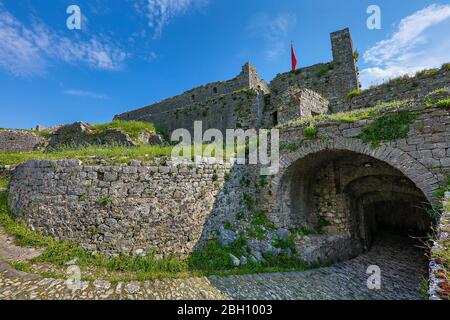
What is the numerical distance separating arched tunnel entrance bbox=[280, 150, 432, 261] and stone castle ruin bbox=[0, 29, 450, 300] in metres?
0.04

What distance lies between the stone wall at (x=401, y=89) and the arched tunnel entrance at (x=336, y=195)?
3.80 metres

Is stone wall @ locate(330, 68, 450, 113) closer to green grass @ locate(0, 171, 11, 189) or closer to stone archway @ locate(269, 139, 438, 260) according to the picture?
stone archway @ locate(269, 139, 438, 260)

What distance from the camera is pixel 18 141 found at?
18.7 m

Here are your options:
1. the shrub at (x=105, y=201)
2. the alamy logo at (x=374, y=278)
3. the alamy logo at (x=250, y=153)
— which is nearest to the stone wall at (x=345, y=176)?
the alamy logo at (x=250, y=153)

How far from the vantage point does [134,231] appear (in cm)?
691

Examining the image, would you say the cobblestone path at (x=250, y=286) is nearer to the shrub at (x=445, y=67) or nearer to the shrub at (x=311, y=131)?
the shrub at (x=311, y=131)

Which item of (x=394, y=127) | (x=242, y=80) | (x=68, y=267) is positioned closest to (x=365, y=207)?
(x=394, y=127)

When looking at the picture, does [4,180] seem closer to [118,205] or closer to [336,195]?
[118,205]

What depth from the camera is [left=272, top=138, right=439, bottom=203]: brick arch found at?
671cm

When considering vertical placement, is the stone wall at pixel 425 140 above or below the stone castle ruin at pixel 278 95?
below

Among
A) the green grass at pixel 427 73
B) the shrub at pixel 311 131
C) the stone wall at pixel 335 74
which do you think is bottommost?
the shrub at pixel 311 131

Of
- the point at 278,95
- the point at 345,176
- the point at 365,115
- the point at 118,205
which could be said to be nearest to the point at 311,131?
the point at 365,115

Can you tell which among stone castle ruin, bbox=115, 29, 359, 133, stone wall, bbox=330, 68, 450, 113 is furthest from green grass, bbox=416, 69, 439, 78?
stone castle ruin, bbox=115, 29, 359, 133

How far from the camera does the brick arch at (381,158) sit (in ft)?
22.0
